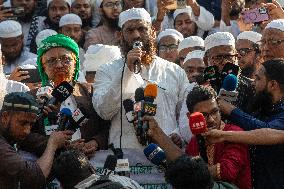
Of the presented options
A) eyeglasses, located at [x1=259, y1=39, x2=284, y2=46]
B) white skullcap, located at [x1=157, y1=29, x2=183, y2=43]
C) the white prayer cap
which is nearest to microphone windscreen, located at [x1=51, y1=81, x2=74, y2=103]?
eyeglasses, located at [x1=259, y1=39, x2=284, y2=46]

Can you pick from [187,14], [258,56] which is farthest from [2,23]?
[258,56]

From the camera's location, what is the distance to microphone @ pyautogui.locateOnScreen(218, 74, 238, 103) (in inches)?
205

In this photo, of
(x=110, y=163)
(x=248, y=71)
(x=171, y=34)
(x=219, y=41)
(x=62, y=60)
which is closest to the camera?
(x=110, y=163)

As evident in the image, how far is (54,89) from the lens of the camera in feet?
18.3

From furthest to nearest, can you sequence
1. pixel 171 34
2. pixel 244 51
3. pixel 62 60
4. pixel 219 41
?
1. pixel 171 34
2. pixel 244 51
3. pixel 219 41
4. pixel 62 60

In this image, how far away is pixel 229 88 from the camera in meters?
5.26

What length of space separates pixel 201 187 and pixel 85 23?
21.0ft

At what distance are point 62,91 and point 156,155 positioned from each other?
0.94m

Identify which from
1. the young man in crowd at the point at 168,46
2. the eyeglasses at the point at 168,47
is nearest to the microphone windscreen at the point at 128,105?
the young man in crowd at the point at 168,46

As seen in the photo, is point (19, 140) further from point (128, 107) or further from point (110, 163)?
point (128, 107)

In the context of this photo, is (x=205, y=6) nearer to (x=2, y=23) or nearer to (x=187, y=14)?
(x=187, y=14)

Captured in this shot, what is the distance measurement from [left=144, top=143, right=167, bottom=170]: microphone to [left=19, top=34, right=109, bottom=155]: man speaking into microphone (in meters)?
0.65

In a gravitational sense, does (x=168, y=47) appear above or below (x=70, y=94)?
above

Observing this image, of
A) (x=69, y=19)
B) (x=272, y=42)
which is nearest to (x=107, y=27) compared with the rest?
(x=69, y=19)
